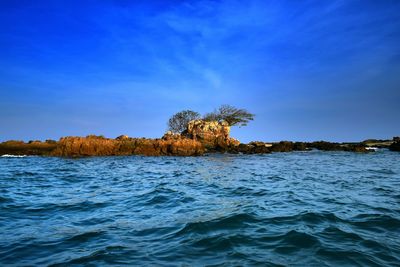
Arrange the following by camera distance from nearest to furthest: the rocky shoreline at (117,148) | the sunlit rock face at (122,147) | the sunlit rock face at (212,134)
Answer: the sunlit rock face at (122,147) → the rocky shoreline at (117,148) → the sunlit rock face at (212,134)

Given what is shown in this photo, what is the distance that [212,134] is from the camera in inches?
2307

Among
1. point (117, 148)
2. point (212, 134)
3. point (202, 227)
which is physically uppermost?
point (212, 134)

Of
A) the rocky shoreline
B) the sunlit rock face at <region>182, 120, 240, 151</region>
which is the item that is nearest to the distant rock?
the rocky shoreline

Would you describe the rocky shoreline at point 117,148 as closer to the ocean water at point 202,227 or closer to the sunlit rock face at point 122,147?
the sunlit rock face at point 122,147

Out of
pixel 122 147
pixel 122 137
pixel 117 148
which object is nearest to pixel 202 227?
pixel 117 148

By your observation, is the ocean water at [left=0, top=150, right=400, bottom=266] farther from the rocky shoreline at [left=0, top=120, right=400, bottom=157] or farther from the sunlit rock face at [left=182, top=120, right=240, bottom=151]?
the sunlit rock face at [left=182, top=120, right=240, bottom=151]

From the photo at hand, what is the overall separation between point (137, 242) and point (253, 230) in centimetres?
271

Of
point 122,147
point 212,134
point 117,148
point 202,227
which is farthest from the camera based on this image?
point 212,134

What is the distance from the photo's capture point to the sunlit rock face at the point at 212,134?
55622mm

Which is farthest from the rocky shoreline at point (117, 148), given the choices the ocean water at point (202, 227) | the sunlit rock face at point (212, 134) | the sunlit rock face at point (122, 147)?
the ocean water at point (202, 227)

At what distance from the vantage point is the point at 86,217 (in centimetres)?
943

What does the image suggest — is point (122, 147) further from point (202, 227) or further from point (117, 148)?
point (202, 227)

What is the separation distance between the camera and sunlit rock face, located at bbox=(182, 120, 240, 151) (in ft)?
182

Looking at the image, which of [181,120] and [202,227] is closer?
[202,227]
